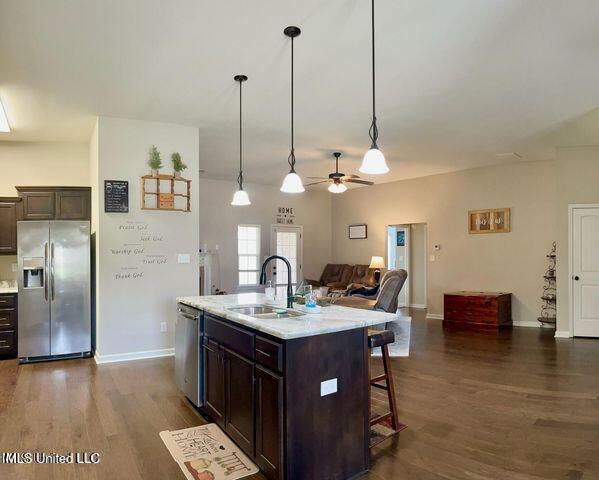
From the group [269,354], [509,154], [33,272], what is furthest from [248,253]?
[269,354]

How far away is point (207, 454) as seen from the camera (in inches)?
106

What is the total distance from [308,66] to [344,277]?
690 cm

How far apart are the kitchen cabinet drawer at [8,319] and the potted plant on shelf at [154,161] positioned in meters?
2.46

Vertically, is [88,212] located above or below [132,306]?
above

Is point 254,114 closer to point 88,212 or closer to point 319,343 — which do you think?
point 88,212

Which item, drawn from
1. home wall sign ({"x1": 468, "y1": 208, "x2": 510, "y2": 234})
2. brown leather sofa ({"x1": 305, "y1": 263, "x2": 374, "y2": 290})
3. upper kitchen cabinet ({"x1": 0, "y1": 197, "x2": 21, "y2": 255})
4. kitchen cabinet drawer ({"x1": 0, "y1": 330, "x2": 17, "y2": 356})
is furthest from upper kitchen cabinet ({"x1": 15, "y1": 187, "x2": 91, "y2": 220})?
home wall sign ({"x1": 468, "y1": 208, "x2": 510, "y2": 234})

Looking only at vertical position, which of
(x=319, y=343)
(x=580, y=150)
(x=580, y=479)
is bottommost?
(x=580, y=479)

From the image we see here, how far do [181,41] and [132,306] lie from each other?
316 centimetres

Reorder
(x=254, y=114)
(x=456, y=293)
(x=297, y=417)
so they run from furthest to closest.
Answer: (x=456, y=293)
(x=254, y=114)
(x=297, y=417)

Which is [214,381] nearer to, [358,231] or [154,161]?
[154,161]

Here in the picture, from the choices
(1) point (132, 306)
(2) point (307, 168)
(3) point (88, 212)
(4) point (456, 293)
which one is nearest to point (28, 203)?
(3) point (88, 212)

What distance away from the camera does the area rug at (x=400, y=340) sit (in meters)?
5.38

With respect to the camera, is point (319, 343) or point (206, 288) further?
point (206, 288)

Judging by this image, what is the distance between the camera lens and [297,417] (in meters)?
2.22
